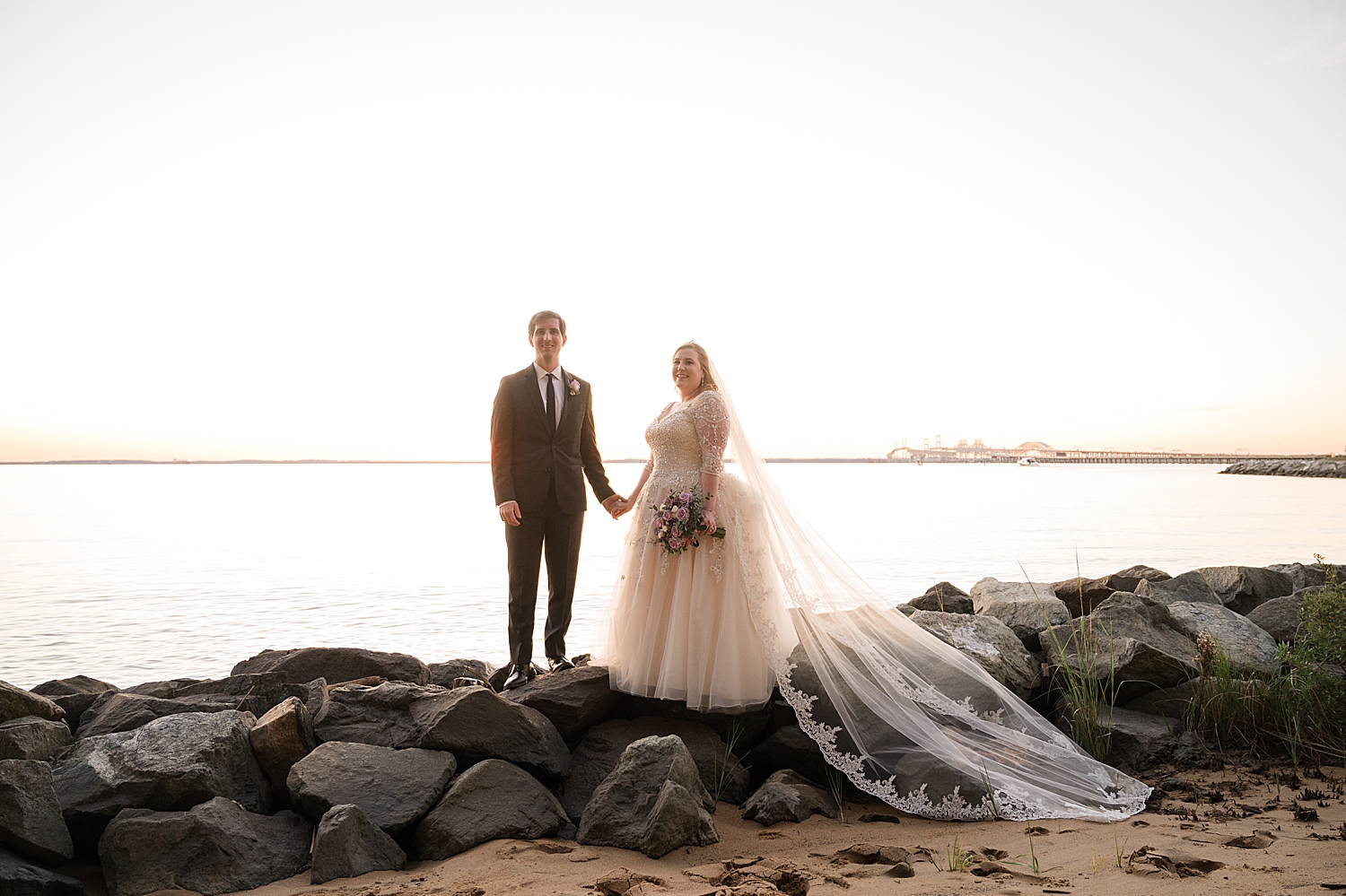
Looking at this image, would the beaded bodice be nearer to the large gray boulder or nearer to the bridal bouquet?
the bridal bouquet

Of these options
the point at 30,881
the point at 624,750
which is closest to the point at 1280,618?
the point at 624,750

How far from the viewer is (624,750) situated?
498cm

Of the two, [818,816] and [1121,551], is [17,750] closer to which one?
[818,816]

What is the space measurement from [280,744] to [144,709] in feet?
4.91

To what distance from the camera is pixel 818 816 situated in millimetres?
4617

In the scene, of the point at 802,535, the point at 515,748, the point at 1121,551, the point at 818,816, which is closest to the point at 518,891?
the point at 515,748

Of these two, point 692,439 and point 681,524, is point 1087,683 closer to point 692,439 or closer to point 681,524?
point 681,524

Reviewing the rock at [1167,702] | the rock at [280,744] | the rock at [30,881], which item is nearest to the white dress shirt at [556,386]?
the rock at [280,744]

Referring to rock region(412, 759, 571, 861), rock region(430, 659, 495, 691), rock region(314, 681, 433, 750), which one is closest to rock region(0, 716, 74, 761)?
rock region(314, 681, 433, 750)

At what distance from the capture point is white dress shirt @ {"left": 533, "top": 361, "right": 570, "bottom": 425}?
19.8 feet

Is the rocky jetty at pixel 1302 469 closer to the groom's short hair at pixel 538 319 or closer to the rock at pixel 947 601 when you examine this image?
the rock at pixel 947 601

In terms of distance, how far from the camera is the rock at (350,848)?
3922 millimetres

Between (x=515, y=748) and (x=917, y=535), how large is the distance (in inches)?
860

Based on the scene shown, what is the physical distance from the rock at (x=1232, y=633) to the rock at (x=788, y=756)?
305 cm
